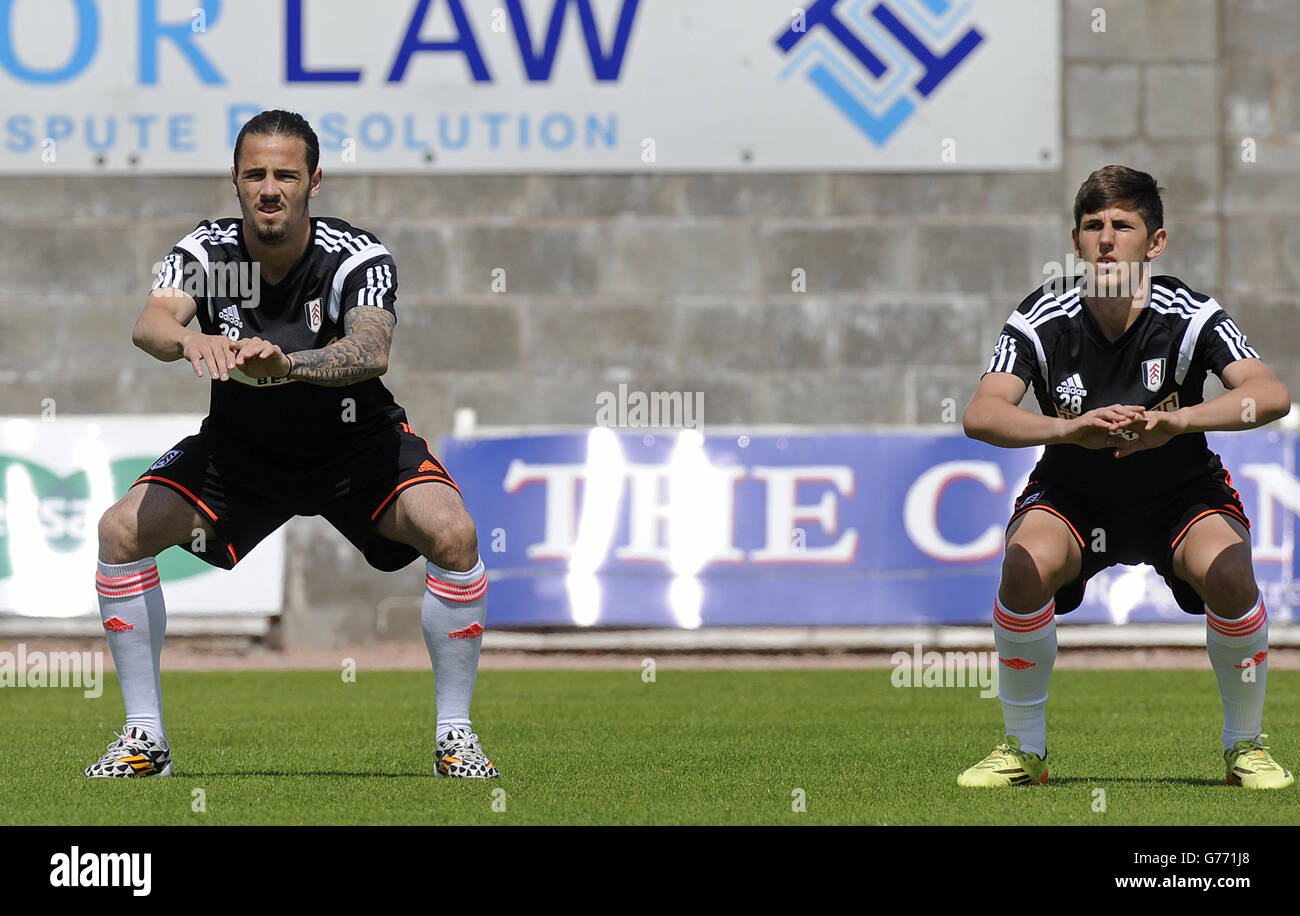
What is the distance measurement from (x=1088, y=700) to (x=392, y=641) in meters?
5.38

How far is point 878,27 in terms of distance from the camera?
41.7 ft

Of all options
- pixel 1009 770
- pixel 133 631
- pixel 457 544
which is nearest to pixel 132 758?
pixel 133 631

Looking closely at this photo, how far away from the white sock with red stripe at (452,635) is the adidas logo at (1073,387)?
1878 mm

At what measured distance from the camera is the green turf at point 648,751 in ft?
16.0

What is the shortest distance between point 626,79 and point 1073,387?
783 cm

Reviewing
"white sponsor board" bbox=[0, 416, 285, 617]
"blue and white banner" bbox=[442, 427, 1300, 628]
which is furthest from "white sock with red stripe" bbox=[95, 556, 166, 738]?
"white sponsor board" bbox=[0, 416, 285, 617]

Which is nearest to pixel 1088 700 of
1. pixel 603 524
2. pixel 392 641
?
pixel 603 524

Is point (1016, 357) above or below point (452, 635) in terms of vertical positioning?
above

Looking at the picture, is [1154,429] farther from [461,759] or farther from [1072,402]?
[461,759]

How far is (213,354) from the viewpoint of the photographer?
17.0ft

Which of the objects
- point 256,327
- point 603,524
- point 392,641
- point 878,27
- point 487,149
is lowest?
point 392,641

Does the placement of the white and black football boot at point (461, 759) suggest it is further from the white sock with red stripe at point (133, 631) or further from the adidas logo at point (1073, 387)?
the adidas logo at point (1073, 387)

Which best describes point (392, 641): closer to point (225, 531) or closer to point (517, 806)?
point (225, 531)

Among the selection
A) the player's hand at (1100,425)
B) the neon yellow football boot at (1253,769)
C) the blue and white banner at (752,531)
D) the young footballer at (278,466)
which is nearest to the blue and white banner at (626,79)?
the blue and white banner at (752,531)
